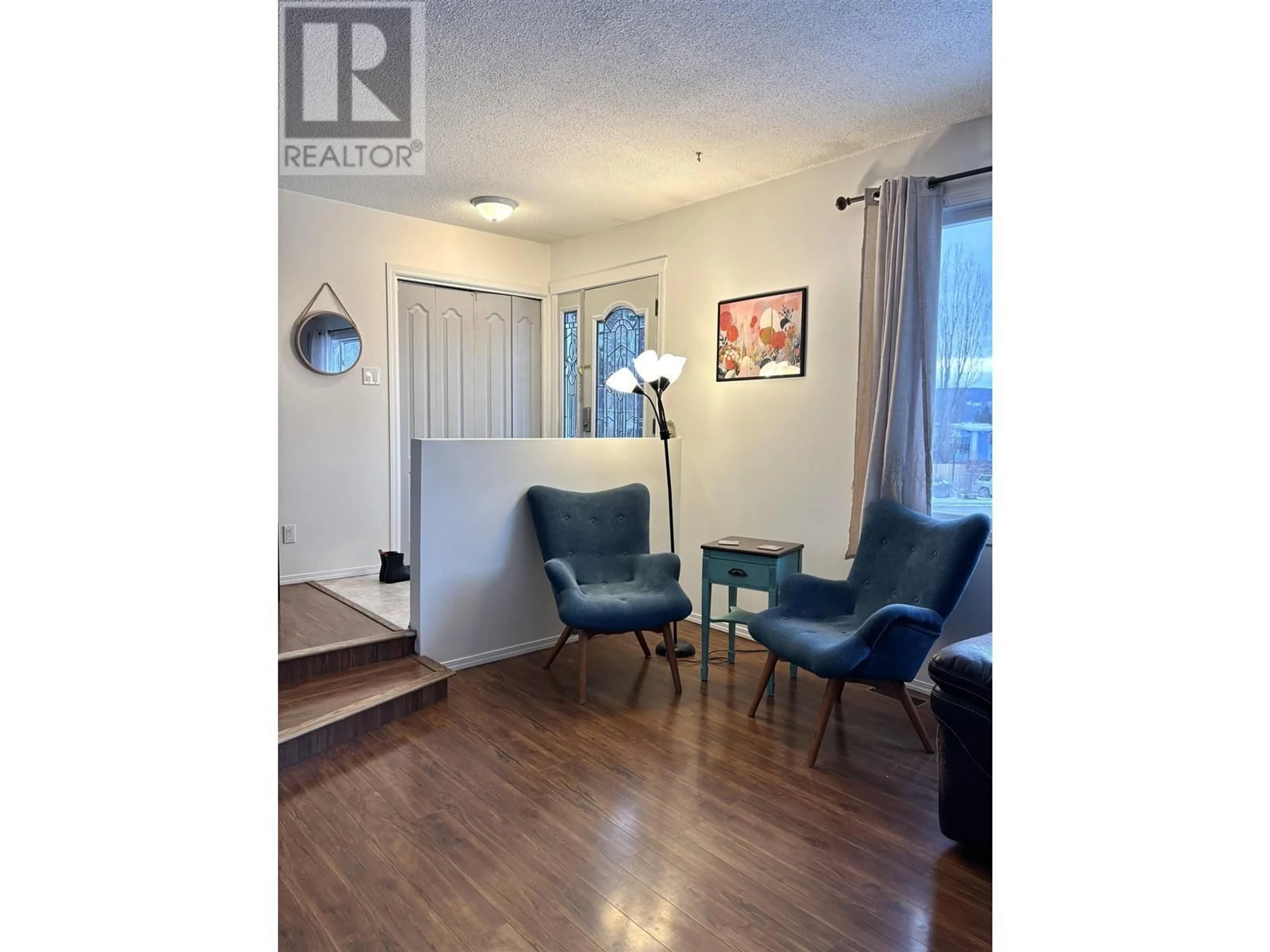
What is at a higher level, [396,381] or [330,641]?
[396,381]

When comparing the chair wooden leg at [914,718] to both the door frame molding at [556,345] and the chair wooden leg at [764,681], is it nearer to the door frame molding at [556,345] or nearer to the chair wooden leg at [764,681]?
the chair wooden leg at [764,681]

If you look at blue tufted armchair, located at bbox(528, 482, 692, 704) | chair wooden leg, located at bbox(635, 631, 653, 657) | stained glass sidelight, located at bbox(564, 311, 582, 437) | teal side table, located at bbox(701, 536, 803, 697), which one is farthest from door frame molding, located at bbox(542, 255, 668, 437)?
teal side table, located at bbox(701, 536, 803, 697)

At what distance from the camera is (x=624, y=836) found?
2057 millimetres

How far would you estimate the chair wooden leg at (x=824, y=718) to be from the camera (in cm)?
250

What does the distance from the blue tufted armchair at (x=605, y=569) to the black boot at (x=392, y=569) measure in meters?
1.17

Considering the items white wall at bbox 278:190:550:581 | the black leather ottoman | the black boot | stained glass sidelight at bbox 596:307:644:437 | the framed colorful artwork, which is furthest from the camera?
stained glass sidelight at bbox 596:307:644:437

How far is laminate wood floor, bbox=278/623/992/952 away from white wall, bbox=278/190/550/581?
71.3 inches

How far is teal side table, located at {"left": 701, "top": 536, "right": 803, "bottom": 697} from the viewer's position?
3.24m

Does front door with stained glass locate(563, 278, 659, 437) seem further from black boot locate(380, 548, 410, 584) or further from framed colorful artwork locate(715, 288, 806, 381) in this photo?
black boot locate(380, 548, 410, 584)

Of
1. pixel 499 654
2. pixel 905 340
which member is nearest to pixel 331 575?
pixel 499 654

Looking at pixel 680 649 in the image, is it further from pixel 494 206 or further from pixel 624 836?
pixel 494 206

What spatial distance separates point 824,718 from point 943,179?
7.42ft
